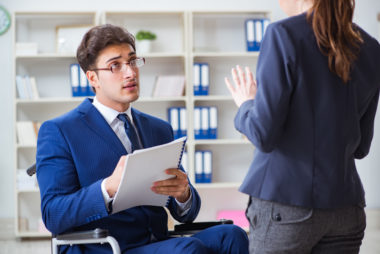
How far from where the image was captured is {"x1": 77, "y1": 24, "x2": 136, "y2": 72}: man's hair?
2020mm

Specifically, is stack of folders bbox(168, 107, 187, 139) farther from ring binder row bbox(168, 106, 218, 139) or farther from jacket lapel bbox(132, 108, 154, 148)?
jacket lapel bbox(132, 108, 154, 148)

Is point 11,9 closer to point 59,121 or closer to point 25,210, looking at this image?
point 25,210

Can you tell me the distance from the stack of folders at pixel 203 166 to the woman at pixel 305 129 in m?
3.56

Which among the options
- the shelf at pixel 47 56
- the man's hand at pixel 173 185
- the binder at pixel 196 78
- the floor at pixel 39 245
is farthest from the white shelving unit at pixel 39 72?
the man's hand at pixel 173 185

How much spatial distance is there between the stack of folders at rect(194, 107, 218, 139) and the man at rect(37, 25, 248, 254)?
8.88 feet

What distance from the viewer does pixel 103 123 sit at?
1993mm

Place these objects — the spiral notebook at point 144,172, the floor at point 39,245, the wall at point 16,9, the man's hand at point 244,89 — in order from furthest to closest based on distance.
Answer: the wall at point 16,9 → the floor at point 39,245 → the spiral notebook at point 144,172 → the man's hand at point 244,89

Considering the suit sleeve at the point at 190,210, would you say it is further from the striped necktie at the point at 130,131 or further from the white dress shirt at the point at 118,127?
the striped necktie at the point at 130,131

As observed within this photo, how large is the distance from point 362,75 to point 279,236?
0.46 meters

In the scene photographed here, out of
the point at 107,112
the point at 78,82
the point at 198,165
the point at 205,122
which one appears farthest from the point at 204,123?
the point at 107,112

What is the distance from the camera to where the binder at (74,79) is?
15.7ft

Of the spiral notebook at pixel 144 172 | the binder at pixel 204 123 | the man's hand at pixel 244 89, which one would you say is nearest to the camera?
the man's hand at pixel 244 89

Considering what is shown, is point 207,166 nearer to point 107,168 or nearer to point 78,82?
point 78,82

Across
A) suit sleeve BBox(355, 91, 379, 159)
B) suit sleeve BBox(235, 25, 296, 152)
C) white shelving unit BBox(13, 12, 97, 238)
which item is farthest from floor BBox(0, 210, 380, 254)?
suit sleeve BBox(235, 25, 296, 152)
